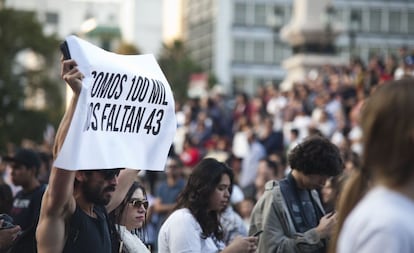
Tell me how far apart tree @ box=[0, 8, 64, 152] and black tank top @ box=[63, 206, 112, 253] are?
5537 centimetres

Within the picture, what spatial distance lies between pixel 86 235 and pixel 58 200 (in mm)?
410

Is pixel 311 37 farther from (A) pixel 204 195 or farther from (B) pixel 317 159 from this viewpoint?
(B) pixel 317 159

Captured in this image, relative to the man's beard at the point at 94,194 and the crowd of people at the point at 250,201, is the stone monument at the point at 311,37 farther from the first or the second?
the man's beard at the point at 94,194

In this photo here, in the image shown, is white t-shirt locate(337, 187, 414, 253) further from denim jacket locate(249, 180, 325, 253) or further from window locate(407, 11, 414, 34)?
window locate(407, 11, 414, 34)

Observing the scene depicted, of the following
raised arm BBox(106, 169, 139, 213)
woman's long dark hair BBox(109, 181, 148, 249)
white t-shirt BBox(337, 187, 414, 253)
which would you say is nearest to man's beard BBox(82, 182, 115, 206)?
raised arm BBox(106, 169, 139, 213)

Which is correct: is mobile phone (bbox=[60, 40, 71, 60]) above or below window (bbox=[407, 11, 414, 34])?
below

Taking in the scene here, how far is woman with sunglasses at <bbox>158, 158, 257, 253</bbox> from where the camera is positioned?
24.9ft

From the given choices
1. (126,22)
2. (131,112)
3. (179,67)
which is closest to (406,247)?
(131,112)

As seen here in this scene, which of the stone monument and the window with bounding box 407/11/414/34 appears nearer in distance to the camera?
the stone monument

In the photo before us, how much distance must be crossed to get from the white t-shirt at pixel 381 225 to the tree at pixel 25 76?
189 feet

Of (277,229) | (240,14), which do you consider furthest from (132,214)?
(240,14)

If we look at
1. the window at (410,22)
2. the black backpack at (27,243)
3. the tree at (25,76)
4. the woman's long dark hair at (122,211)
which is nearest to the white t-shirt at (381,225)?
the black backpack at (27,243)

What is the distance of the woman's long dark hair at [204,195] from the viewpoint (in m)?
7.76

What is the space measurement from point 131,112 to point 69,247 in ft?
3.50
